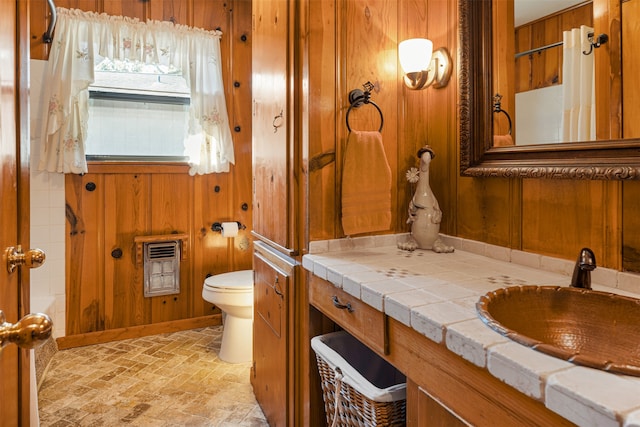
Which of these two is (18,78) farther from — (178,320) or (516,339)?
(178,320)

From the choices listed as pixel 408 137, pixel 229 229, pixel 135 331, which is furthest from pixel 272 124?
pixel 135 331

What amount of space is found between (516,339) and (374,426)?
60 centimetres

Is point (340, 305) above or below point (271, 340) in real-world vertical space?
above

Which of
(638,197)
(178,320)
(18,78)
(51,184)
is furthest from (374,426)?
(51,184)

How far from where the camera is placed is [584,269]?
3.34 feet

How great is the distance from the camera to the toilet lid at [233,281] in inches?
97.0

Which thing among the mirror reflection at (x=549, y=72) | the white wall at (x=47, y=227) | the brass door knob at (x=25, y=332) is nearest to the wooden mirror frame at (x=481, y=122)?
the mirror reflection at (x=549, y=72)

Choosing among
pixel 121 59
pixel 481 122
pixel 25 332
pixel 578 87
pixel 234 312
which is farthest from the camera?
pixel 121 59

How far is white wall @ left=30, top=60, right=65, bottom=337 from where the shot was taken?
8.34 feet

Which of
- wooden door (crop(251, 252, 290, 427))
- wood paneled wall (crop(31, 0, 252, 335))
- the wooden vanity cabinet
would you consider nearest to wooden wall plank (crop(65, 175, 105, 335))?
wood paneled wall (crop(31, 0, 252, 335))

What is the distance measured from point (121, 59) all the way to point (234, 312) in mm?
1830

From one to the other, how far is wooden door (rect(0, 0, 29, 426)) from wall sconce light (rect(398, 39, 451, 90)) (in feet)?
3.89

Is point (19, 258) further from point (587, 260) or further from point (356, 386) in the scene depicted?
point (587, 260)

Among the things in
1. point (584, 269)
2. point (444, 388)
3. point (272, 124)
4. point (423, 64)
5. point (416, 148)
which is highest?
point (423, 64)
